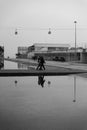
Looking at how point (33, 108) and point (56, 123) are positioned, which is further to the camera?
point (33, 108)

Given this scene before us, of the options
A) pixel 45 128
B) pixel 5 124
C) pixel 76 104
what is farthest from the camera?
pixel 76 104

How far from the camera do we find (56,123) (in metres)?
6.88

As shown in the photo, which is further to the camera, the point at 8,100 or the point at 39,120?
the point at 8,100

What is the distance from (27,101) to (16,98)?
93 centimetres

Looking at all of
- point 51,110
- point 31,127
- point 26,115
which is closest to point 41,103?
point 51,110

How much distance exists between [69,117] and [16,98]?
4156 millimetres

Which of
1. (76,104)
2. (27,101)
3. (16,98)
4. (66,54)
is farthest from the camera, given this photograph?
(66,54)

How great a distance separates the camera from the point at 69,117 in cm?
757

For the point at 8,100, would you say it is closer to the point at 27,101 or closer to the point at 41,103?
the point at 27,101

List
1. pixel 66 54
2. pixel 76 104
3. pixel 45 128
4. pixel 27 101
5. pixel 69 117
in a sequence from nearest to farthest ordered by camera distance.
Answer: pixel 45 128 < pixel 69 117 < pixel 76 104 < pixel 27 101 < pixel 66 54

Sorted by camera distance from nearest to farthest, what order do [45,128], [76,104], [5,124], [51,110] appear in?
1. [45,128]
2. [5,124]
3. [51,110]
4. [76,104]

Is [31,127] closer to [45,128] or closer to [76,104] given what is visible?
[45,128]

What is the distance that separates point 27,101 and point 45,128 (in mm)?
4156

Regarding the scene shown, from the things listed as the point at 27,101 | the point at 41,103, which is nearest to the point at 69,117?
the point at 41,103
